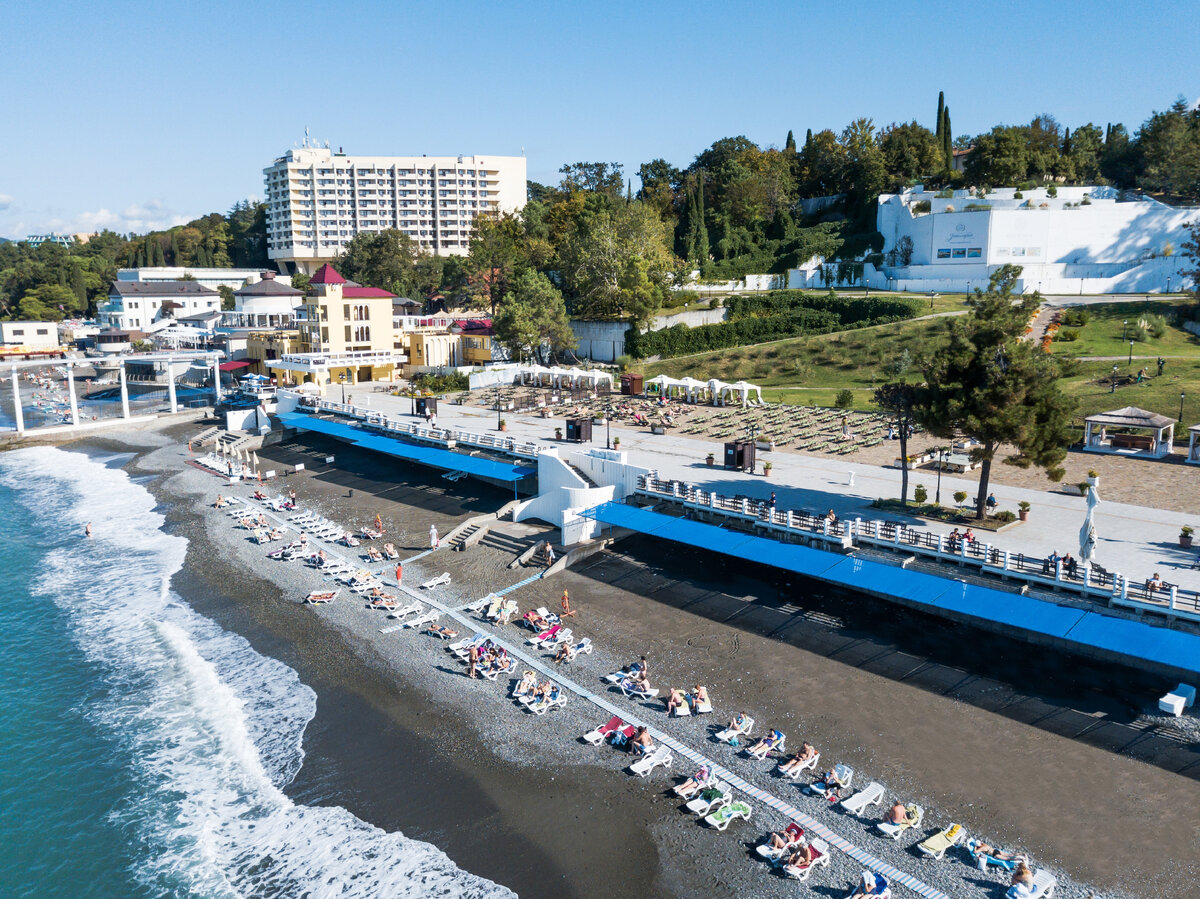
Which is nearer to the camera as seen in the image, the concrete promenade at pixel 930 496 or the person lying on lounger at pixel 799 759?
the person lying on lounger at pixel 799 759

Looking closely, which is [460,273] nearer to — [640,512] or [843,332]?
[843,332]

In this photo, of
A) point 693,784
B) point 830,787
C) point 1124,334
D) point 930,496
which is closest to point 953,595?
point 830,787

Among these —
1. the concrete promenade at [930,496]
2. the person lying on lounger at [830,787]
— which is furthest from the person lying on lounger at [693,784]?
the concrete promenade at [930,496]

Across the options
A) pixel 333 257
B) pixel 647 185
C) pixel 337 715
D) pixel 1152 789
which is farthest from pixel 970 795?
pixel 333 257

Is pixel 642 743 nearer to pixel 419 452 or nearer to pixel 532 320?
pixel 419 452

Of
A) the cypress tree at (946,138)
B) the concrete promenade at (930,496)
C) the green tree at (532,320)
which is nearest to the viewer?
the concrete promenade at (930,496)

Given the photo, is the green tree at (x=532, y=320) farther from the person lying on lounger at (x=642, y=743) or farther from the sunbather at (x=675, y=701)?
the person lying on lounger at (x=642, y=743)
